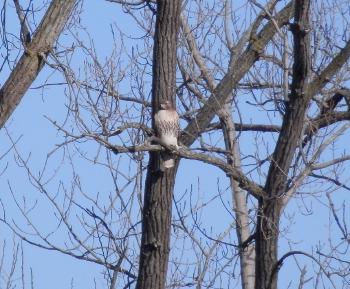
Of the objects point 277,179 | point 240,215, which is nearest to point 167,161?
point 277,179

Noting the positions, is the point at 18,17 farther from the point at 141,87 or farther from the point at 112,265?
the point at 141,87

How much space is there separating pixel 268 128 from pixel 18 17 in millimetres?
3497

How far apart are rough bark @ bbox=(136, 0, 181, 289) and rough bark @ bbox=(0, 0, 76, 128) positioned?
1381mm

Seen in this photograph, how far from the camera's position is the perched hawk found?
5863mm

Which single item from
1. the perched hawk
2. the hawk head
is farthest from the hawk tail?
the hawk head

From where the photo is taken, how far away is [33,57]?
4.62 meters

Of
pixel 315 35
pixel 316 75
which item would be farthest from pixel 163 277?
pixel 315 35

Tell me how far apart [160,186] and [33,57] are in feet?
5.45

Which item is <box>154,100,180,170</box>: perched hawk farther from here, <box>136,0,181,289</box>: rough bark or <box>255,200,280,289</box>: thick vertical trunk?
<box>255,200,280,289</box>: thick vertical trunk

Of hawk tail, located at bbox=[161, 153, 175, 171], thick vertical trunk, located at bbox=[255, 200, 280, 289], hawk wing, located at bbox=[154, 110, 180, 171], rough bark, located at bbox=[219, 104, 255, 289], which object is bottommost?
thick vertical trunk, located at bbox=[255, 200, 280, 289]

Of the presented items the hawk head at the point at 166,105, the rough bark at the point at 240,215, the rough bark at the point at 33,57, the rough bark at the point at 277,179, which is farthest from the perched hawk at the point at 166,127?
the rough bark at the point at 240,215

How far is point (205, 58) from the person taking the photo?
8797 mm

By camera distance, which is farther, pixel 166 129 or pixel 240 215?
pixel 240 215

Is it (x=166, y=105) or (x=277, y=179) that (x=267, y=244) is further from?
(x=166, y=105)
